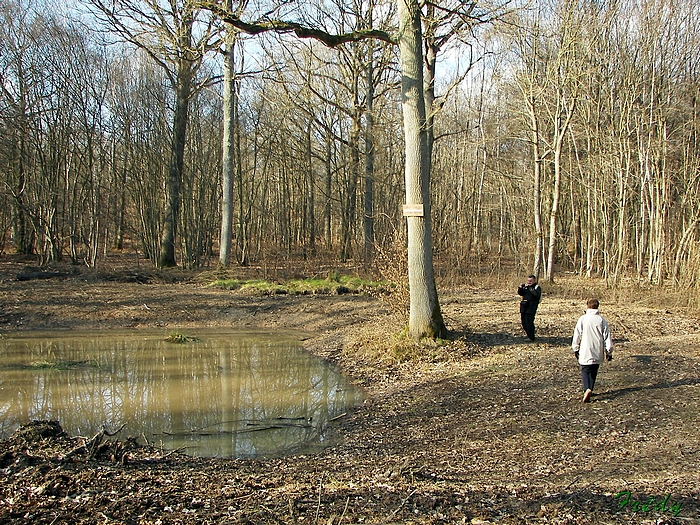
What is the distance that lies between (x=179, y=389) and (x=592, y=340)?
696cm

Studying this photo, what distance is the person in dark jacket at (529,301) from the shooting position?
11.3 meters

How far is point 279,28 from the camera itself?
1065cm

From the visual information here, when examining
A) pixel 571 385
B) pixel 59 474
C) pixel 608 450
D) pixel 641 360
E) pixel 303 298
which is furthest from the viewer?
pixel 303 298

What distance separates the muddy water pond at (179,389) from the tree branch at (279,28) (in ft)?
21.4

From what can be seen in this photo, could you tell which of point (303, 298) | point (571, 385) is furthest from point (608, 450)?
point (303, 298)

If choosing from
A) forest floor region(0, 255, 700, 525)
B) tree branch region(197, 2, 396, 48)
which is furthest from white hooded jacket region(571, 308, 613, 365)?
tree branch region(197, 2, 396, 48)

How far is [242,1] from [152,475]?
9.92m

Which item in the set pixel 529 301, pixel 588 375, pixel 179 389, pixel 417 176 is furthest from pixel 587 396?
pixel 179 389

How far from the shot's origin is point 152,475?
17.3ft

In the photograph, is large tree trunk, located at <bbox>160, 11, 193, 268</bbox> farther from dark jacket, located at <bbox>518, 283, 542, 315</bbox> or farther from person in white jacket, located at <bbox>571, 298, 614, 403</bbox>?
person in white jacket, located at <bbox>571, 298, 614, 403</bbox>

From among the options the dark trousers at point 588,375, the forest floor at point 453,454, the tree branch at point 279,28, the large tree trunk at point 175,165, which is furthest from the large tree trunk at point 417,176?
the large tree trunk at point 175,165

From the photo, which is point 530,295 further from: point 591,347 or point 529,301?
point 591,347

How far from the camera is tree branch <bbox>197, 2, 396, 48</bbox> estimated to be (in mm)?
10120

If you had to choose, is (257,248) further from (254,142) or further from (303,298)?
(303,298)
